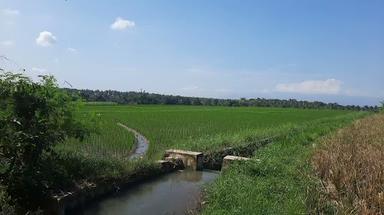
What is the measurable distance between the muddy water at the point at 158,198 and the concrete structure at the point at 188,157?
2.52ft

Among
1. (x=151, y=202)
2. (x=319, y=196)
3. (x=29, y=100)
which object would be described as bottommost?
(x=151, y=202)

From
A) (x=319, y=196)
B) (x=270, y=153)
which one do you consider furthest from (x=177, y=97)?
(x=319, y=196)

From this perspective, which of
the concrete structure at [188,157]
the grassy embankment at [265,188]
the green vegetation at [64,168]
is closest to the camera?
the grassy embankment at [265,188]

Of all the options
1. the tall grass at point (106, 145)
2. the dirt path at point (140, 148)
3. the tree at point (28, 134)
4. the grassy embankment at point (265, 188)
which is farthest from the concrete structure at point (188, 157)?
the tree at point (28, 134)

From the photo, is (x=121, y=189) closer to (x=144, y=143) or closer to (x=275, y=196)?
(x=275, y=196)

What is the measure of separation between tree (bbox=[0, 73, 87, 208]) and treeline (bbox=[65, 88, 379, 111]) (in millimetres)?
54147

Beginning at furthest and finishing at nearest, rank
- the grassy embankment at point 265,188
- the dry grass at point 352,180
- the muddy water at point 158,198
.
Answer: the muddy water at point 158,198 < the grassy embankment at point 265,188 < the dry grass at point 352,180

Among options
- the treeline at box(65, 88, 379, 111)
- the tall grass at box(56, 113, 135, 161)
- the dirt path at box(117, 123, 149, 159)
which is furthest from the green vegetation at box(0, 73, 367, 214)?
the treeline at box(65, 88, 379, 111)

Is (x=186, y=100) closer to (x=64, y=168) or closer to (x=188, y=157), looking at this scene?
(x=188, y=157)

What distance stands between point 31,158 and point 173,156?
534 centimetres

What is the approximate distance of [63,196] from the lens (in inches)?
314

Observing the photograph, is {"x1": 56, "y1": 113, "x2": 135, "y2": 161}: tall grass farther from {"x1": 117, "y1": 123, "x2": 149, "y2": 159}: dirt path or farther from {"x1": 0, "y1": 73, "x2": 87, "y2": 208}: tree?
{"x1": 0, "y1": 73, "x2": 87, "y2": 208}: tree

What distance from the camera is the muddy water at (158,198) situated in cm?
855

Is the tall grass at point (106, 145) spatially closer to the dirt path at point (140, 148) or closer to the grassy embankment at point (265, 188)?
the dirt path at point (140, 148)
